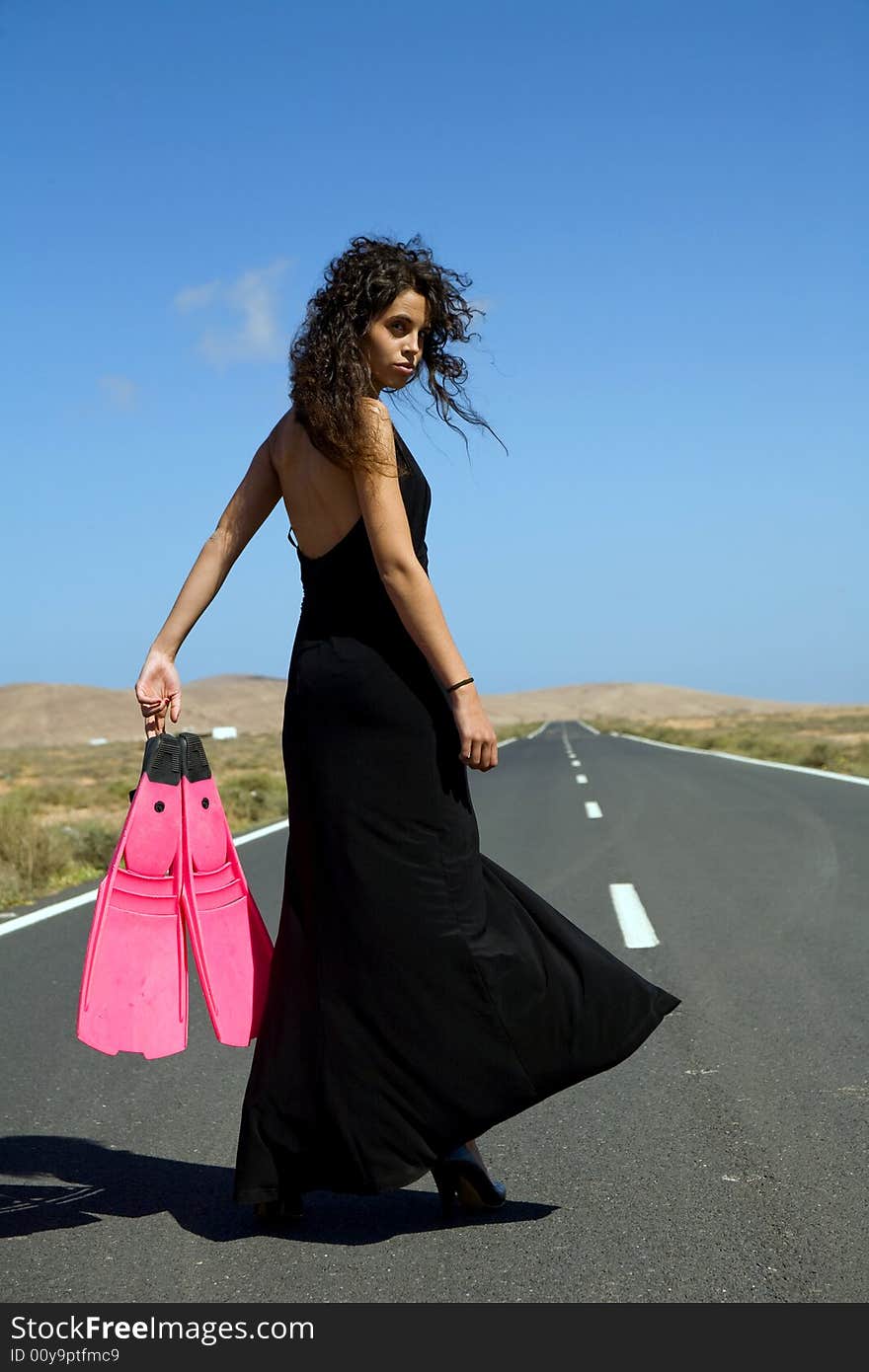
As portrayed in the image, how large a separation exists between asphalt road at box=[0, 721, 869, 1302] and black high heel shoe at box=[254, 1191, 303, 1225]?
0.04 meters

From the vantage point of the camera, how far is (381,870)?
316 centimetres

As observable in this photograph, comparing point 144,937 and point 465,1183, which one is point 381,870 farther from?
point 465,1183

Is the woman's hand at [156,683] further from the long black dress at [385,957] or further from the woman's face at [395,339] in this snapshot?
the woman's face at [395,339]

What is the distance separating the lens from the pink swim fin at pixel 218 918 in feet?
10.8

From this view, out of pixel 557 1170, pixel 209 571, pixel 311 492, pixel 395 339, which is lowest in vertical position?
pixel 557 1170

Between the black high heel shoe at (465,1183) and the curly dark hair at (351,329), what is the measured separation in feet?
5.41

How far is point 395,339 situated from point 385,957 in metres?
1.41

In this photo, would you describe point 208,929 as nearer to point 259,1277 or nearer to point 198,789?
point 198,789

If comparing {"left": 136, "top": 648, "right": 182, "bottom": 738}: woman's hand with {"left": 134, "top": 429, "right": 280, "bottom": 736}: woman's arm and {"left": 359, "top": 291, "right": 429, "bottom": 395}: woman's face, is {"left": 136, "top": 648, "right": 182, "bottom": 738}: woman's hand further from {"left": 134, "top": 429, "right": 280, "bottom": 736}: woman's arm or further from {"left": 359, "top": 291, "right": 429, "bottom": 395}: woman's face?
{"left": 359, "top": 291, "right": 429, "bottom": 395}: woman's face

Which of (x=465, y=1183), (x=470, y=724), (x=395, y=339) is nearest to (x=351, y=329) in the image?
(x=395, y=339)

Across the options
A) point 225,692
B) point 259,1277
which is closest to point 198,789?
point 259,1277

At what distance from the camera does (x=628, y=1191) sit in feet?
11.8

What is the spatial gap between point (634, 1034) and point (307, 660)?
1178 mm

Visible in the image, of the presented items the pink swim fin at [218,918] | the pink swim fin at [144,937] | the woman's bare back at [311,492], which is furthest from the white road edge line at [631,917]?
the woman's bare back at [311,492]
